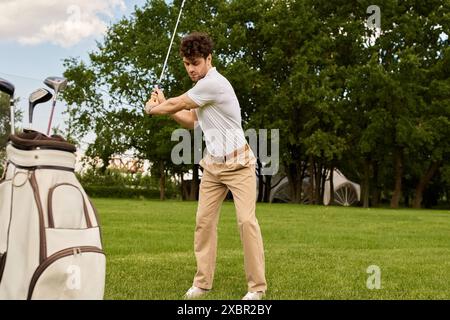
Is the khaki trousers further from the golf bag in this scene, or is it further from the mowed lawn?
the golf bag

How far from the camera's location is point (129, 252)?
1097 centimetres

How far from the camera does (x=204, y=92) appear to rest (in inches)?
260

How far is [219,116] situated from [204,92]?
0.30 m

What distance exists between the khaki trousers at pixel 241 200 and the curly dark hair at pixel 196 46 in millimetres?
1004

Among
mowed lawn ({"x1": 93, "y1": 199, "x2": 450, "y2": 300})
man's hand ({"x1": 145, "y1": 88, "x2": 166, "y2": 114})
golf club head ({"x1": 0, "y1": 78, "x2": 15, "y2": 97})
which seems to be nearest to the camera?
golf club head ({"x1": 0, "y1": 78, "x2": 15, "y2": 97})

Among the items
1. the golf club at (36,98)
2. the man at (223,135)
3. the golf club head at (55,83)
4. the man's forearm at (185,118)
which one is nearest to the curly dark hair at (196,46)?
the man at (223,135)

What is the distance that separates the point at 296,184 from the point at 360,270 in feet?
126

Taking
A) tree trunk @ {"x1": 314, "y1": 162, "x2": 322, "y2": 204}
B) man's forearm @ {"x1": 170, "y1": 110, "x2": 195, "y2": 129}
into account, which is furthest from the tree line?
man's forearm @ {"x1": 170, "y1": 110, "x2": 195, "y2": 129}

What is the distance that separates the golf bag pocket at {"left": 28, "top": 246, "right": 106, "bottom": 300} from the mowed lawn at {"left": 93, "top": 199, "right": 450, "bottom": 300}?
1.91 m

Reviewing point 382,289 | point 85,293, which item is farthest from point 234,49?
point 85,293

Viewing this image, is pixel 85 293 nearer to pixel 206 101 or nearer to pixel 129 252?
pixel 206 101

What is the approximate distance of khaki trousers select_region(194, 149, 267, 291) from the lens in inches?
264

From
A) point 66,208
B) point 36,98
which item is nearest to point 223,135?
point 36,98

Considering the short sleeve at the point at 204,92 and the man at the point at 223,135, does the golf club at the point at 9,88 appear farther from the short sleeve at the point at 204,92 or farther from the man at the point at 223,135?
the short sleeve at the point at 204,92
